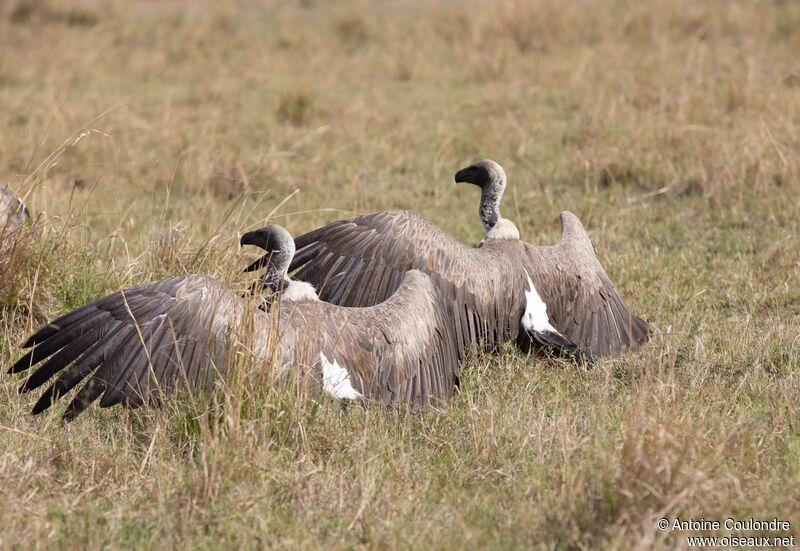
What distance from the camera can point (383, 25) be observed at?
42.8 ft

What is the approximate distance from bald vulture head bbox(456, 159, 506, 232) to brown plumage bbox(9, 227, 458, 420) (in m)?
1.51

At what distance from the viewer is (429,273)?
500 cm

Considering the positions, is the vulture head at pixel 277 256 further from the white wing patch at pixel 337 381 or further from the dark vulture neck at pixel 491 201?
the dark vulture neck at pixel 491 201

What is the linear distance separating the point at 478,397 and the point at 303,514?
45.3 inches

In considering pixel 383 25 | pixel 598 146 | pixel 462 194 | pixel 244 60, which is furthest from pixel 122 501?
pixel 383 25

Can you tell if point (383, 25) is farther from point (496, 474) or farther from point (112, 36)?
point (496, 474)

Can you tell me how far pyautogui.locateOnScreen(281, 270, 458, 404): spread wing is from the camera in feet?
13.7

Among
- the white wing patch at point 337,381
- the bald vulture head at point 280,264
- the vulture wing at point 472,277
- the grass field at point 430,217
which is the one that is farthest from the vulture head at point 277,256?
the grass field at point 430,217

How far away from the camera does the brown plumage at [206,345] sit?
3.88 metres

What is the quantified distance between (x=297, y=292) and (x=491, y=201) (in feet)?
5.55

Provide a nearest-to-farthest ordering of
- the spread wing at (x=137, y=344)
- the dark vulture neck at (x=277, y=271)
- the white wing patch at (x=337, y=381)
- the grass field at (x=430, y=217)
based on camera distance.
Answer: the grass field at (x=430, y=217), the spread wing at (x=137, y=344), the white wing patch at (x=337, y=381), the dark vulture neck at (x=277, y=271)

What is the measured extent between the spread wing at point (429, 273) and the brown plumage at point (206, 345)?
2.20ft

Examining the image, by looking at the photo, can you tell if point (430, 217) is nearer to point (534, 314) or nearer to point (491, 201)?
point (491, 201)

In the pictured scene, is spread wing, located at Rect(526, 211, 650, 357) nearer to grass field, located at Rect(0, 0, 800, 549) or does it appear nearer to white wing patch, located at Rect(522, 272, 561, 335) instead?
white wing patch, located at Rect(522, 272, 561, 335)
